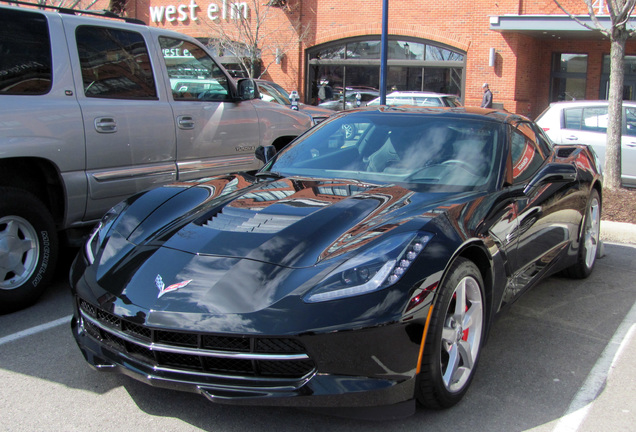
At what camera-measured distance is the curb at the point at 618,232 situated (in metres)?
7.26

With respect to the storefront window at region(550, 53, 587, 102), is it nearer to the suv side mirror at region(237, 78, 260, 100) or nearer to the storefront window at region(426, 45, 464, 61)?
the storefront window at region(426, 45, 464, 61)

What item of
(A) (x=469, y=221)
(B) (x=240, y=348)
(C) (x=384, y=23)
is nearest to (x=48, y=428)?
(B) (x=240, y=348)

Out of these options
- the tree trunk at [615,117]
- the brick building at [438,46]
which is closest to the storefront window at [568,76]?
the brick building at [438,46]

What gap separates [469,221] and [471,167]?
774 mm

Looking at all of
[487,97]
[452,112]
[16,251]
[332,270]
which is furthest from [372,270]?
[487,97]

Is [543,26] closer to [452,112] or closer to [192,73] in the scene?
[192,73]

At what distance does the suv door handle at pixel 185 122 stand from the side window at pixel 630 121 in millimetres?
7665

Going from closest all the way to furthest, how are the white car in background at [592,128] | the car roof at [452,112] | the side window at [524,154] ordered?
the side window at [524,154] < the car roof at [452,112] < the white car in background at [592,128]

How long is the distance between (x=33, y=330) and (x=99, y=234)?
1.11 metres

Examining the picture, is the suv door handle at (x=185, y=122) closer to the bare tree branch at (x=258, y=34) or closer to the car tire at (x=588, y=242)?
the car tire at (x=588, y=242)

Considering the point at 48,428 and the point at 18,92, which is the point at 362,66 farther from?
the point at 48,428

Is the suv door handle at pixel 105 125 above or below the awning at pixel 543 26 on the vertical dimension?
below

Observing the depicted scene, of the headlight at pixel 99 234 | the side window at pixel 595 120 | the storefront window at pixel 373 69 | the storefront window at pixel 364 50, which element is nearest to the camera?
the headlight at pixel 99 234

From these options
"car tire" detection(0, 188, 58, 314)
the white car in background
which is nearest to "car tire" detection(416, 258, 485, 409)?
"car tire" detection(0, 188, 58, 314)
